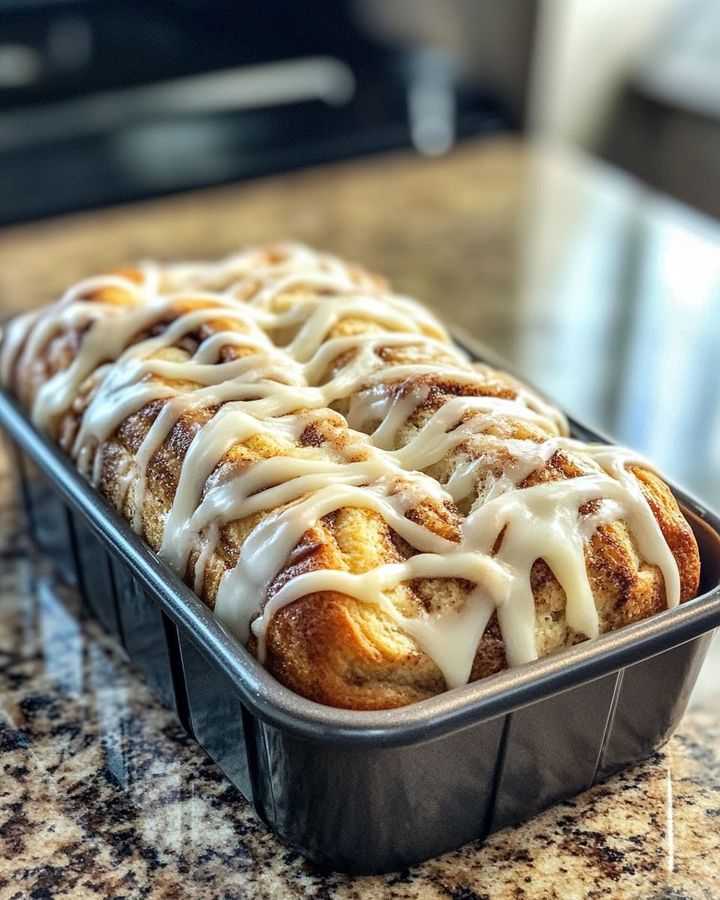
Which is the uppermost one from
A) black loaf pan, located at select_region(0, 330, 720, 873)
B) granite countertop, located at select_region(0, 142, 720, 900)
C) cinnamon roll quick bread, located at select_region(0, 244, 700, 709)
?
cinnamon roll quick bread, located at select_region(0, 244, 700, 709)

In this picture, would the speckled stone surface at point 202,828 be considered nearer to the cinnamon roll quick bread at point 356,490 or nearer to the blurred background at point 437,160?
the cinnamon roll quick bread at point 356,490

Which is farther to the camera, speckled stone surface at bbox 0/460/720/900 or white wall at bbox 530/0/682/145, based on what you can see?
white wall at bbox 530/0/682/145

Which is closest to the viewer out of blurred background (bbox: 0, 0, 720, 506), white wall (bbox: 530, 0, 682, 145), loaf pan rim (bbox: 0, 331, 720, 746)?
loaf pan rim (bbox: 0, 331, 720, 746)

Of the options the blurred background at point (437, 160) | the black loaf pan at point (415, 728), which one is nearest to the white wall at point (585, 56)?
the blurred background at point (437, 160)

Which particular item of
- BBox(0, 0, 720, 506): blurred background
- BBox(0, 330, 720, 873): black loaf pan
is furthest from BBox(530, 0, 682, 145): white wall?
BBox(0, 330, 720, 873): black loaf pan

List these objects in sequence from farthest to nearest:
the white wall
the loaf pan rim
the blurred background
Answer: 1. the white wall
2. the blurred background
3. the loaf pan rim

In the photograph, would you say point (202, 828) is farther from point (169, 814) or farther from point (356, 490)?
point (356, 490)

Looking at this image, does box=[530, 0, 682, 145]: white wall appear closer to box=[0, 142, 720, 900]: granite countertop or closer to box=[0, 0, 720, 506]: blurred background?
box=[0, 0, 720, 506]: blurred background

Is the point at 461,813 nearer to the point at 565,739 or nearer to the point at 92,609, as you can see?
the point at 565,739
